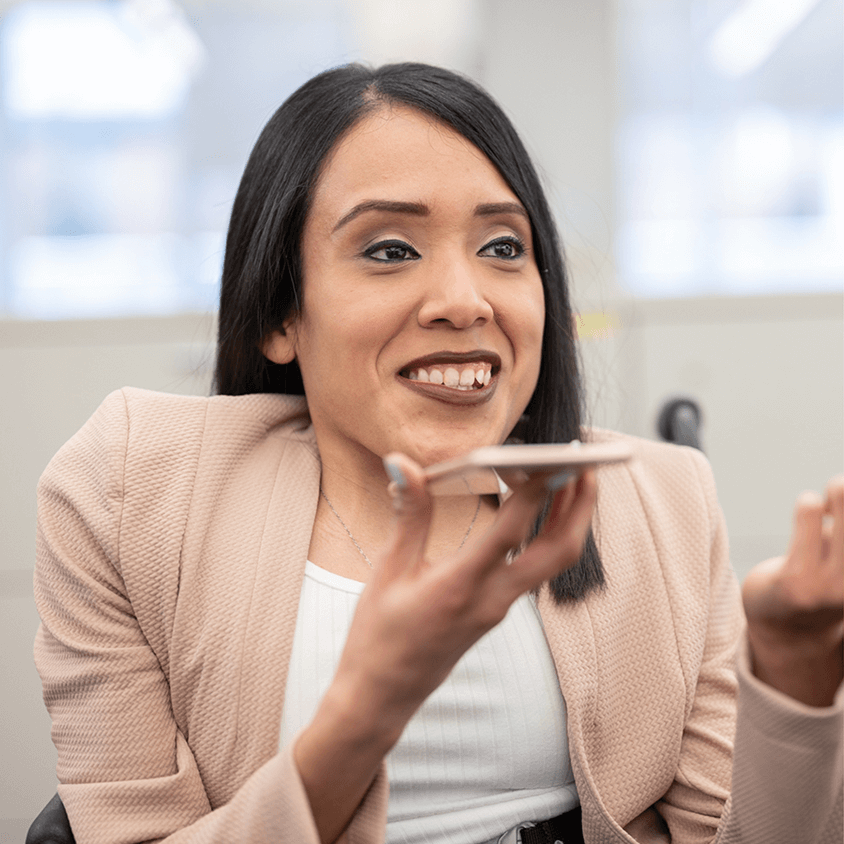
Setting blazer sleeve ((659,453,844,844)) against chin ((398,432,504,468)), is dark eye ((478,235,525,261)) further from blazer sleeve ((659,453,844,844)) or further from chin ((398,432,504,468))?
blazer sleeve ((659,453,844,844))

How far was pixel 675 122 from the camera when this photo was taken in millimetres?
2688

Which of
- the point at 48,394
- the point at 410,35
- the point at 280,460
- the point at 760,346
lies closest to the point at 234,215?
the point at 280,460

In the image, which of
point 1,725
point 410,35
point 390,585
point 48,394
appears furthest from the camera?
point 410,35

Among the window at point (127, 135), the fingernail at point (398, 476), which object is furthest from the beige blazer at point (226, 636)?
the window at point (127, 135)

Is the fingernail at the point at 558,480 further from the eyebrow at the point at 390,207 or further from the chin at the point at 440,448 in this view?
the eyebrow at the point at 390,207

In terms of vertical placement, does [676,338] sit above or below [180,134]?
below

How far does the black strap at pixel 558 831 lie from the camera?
105 centimetres

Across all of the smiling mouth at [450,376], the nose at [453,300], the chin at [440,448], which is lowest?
the chin at [440,448]

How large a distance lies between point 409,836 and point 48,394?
5.66 ft

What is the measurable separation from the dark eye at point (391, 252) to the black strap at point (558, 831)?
69cm

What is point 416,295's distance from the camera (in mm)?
1096

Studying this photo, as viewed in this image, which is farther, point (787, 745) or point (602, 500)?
point (602, 500)

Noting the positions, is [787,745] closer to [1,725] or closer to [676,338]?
[676,338]

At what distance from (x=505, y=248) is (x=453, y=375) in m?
0.21
